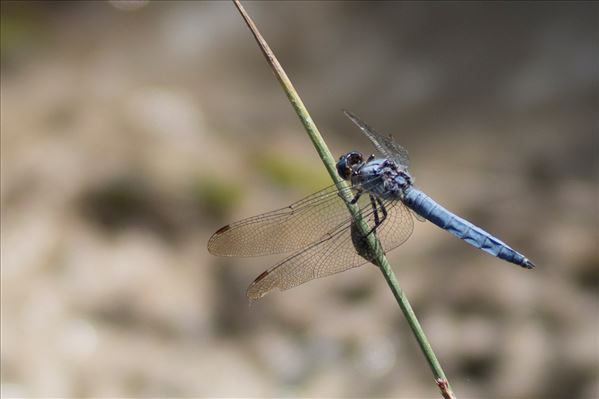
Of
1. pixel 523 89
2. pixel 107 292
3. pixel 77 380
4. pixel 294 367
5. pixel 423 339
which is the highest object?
pixel 523 89

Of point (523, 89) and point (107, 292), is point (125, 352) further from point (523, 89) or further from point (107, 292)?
point (523, 89)

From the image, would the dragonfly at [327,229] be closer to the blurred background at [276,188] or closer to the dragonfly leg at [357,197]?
the dragonfly leg at [357,197]

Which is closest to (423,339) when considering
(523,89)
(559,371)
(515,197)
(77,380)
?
(559,371)

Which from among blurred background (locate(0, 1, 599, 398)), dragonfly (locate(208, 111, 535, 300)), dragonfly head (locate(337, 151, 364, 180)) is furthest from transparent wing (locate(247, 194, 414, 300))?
blurred background (locate(0, 1, 599, 398))

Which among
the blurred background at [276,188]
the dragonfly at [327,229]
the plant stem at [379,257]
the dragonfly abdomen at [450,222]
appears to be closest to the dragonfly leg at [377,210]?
the dragonfly at [327,229]

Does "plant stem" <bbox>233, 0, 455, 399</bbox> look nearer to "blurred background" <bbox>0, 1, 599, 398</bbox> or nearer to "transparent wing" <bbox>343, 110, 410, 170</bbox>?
"transparent wing" <bbox>343, 110, 410, 170</bbox>

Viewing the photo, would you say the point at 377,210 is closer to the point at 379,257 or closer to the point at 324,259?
the point at 324,259
